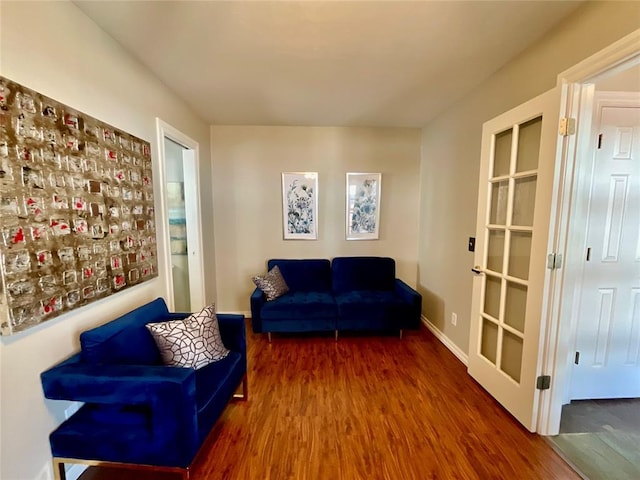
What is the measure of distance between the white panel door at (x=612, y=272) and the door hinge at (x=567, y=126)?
548 mm

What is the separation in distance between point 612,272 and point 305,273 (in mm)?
2672

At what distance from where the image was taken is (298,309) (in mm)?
2855

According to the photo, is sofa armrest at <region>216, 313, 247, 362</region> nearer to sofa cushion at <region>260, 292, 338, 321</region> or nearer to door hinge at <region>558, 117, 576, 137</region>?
sofa cushion at <region>260, 292, 338, 321</region>

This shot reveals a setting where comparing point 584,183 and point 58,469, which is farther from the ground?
point 584,183

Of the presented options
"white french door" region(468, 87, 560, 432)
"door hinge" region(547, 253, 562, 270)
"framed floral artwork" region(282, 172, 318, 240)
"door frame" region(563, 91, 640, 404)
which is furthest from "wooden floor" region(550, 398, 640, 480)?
"framed floral artwork" region(282, 172, 318, 240)

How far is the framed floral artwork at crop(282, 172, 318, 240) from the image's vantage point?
344 centimetres

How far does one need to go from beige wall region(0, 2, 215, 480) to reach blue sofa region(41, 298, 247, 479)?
7 centimetres

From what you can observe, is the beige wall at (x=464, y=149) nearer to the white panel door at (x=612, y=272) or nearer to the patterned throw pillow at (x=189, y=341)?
the white panel door at (x=612, y=272)

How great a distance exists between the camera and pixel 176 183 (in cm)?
314

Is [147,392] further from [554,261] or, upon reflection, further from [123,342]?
[554,261]

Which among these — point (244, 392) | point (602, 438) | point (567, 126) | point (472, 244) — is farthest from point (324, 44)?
point (602, 438)

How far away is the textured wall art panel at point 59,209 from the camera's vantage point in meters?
1.08

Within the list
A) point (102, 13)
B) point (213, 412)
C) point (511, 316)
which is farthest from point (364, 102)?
point (213, 412)

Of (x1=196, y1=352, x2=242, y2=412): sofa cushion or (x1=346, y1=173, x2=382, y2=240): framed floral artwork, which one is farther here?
(x1=346, y1=173, x2=382, y2=240): framed floral artwork
